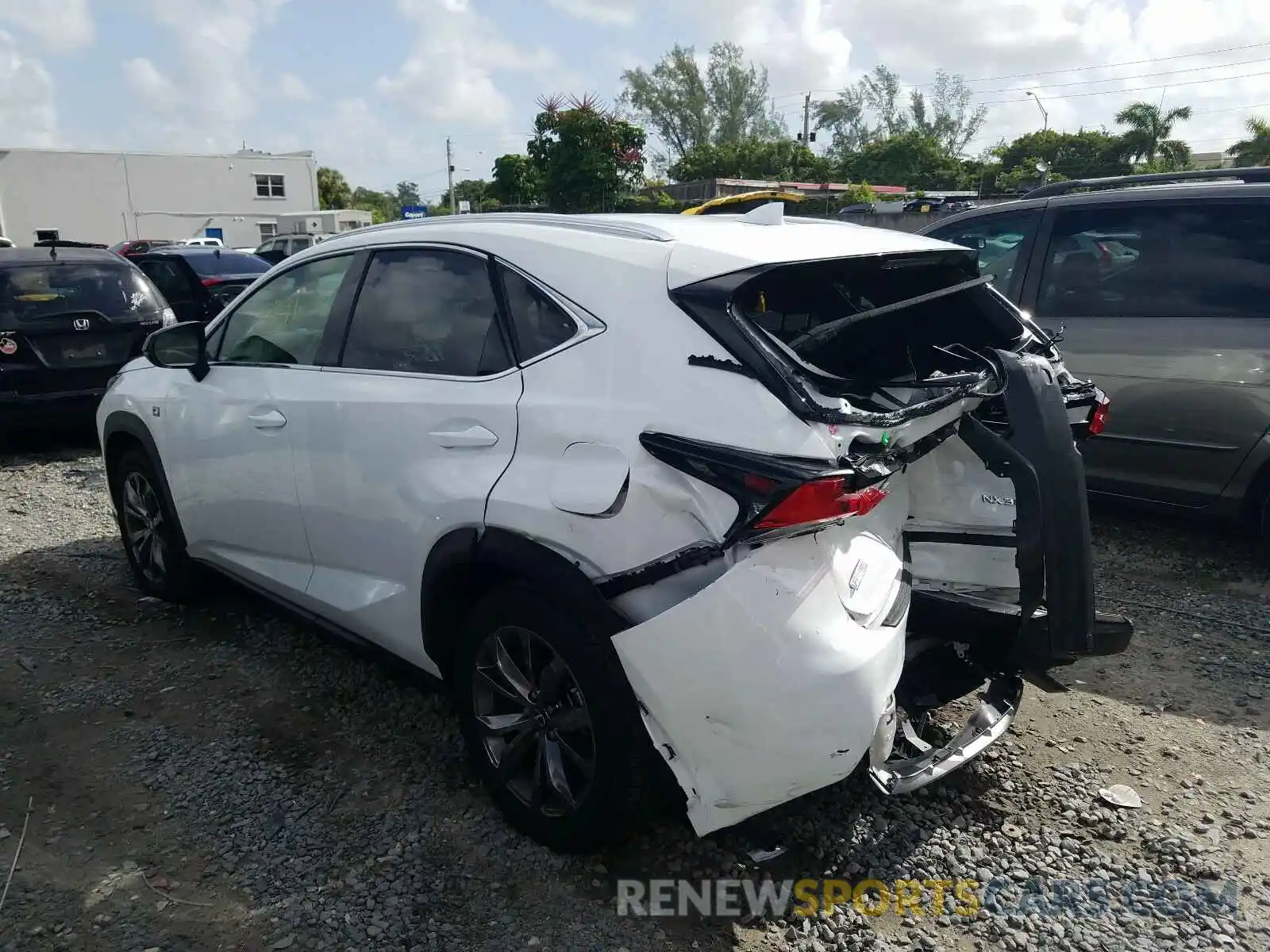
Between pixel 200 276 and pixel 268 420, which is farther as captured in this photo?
pixel 200 276

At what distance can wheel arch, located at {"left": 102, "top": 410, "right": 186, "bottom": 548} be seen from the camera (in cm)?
429

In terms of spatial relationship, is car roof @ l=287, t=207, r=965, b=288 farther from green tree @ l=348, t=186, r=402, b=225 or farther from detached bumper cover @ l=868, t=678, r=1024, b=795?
green tree @ l=348, t=186, r=402, b=225

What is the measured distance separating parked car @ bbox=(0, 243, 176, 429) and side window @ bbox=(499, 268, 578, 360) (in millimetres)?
5899

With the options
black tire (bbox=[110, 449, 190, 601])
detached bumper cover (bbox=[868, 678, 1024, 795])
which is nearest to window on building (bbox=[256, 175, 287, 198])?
black tire (bbox=[110, 449, 190, 601])

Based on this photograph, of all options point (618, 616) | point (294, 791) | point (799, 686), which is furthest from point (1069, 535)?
point (294, 791)

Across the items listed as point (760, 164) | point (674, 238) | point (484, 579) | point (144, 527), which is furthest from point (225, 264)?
point (760, 164)

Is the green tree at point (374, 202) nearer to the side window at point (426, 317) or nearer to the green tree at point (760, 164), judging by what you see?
the green tree at point (760, 164)

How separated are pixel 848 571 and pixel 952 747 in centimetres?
77

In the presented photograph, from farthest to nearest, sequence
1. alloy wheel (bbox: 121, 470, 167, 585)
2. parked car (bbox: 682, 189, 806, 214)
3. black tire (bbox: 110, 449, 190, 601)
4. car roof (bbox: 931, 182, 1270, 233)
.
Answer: parked car (bbox: 682, 189, 806, 214) → car roof (bbox: 931, 182, 1270, 233) → alloy wheel (bbox: 121, 470, 167, 585) → black tire (bbox: 110, 449, 190, 601)

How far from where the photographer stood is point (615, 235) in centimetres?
274

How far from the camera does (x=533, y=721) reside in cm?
272

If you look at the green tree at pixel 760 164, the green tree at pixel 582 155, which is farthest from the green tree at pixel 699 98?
the green tree at pixel 582 155

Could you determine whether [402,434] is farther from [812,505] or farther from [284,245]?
[284,245]

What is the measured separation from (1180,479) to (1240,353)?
0.68 meters
